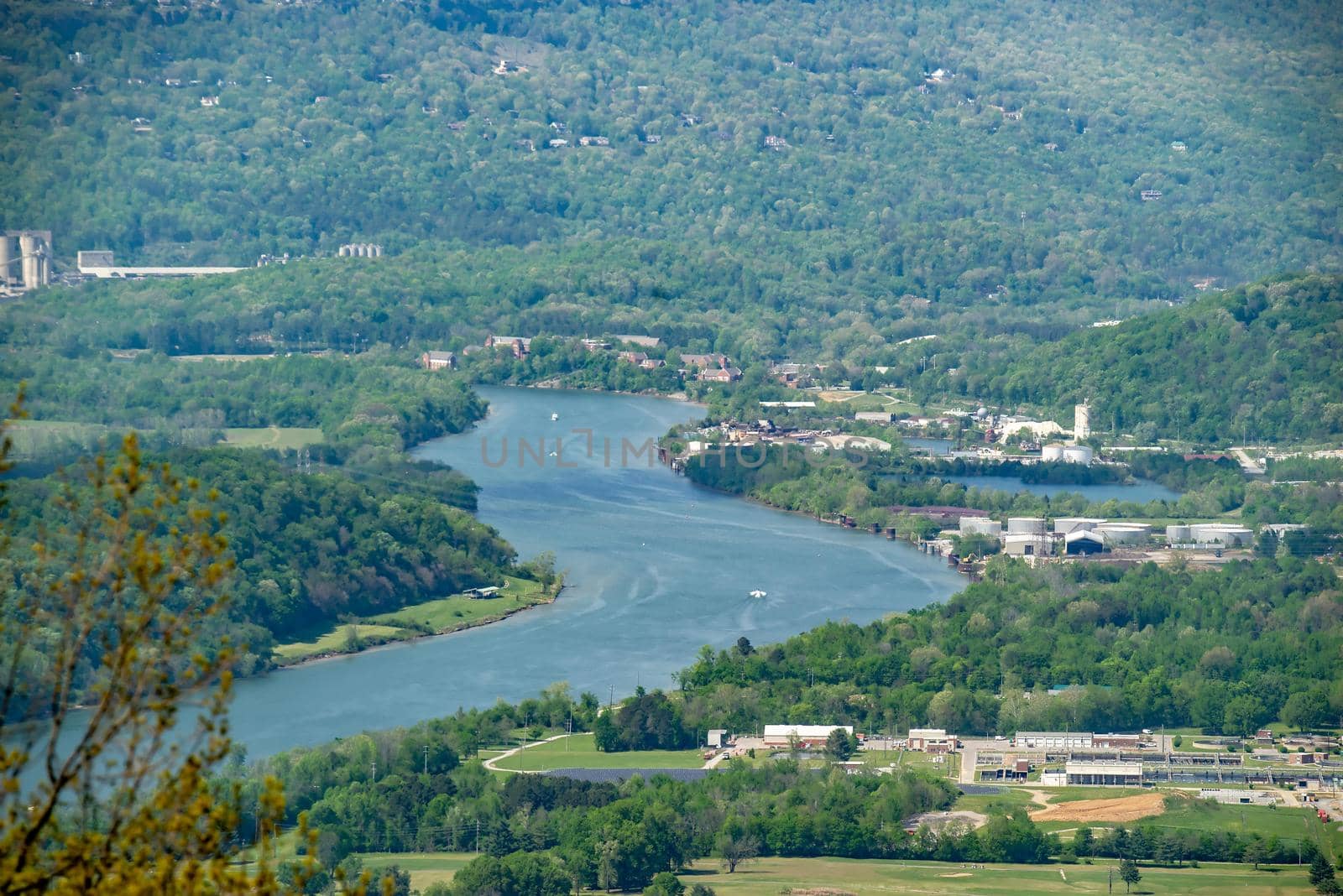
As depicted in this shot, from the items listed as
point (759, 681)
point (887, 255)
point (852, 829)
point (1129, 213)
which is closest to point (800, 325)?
point (887, 255)

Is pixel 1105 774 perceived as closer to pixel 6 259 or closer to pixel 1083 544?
pixel 1083 544

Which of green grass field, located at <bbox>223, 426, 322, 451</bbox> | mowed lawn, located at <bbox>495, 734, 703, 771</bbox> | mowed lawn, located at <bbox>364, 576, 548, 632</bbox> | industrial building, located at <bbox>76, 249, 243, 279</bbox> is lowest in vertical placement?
mowed lawn, located at <bbox>495, 734, 703, 771</bbox>

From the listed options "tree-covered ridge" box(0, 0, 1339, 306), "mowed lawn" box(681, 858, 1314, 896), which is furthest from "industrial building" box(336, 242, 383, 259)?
"mowed lawn" box(681, 858, 1314, 896)

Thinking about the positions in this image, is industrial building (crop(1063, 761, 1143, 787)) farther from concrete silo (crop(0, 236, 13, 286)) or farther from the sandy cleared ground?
concrete silo (crop(0, 236, 13, 286))

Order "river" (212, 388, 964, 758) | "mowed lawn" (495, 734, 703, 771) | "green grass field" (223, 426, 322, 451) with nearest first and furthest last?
"mowed lawn" (495, 734, 703, 771) → "river" (212, 388, 964, 758) → "green grass field" (223, 426, 322, 451)

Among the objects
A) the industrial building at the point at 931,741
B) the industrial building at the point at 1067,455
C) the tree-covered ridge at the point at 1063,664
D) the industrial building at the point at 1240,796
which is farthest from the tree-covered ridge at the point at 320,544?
the industrial building at the point at 1067,455

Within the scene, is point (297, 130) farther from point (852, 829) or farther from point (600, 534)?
point (852, 829)
